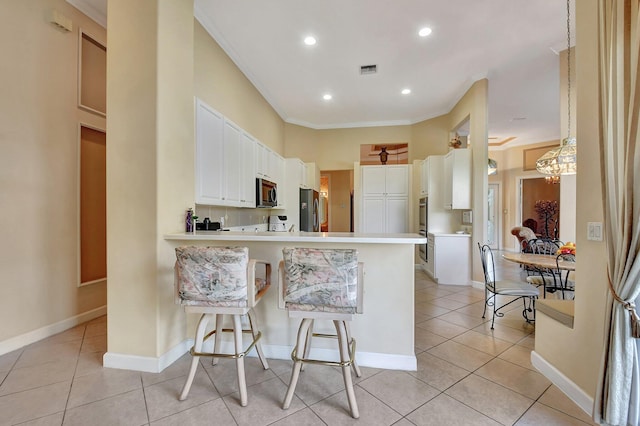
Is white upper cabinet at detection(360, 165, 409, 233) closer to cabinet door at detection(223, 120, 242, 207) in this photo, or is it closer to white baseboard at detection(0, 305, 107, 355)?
cabinet door at detection(223, 120, 242, 207)

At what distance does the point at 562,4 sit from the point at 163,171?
168 inches

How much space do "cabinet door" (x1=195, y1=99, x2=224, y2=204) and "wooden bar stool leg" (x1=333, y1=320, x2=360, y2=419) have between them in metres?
1.82

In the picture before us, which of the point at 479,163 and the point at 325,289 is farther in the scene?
the point at 479,163

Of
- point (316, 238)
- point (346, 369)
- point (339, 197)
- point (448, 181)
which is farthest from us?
point (339, 197)

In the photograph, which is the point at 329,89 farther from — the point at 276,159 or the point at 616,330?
the point at 616,330

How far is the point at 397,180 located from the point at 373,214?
0.93 m

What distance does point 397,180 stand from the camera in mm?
6262

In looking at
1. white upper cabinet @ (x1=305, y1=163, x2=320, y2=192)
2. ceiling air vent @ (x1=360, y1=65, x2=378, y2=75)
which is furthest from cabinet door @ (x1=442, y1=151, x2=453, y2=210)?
white upper cabinet @ (x1=305, y1=163, x2=320, y2=192)

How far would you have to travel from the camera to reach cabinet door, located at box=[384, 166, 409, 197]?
6230mm

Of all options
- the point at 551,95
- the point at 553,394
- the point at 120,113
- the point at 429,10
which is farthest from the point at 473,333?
the point at 551,95

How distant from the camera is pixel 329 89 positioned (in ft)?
16.3

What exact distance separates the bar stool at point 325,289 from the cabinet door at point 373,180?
4.80 metres

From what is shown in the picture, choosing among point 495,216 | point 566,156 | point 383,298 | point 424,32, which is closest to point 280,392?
point 383,298

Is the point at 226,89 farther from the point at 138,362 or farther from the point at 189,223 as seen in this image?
the point at 138,362
